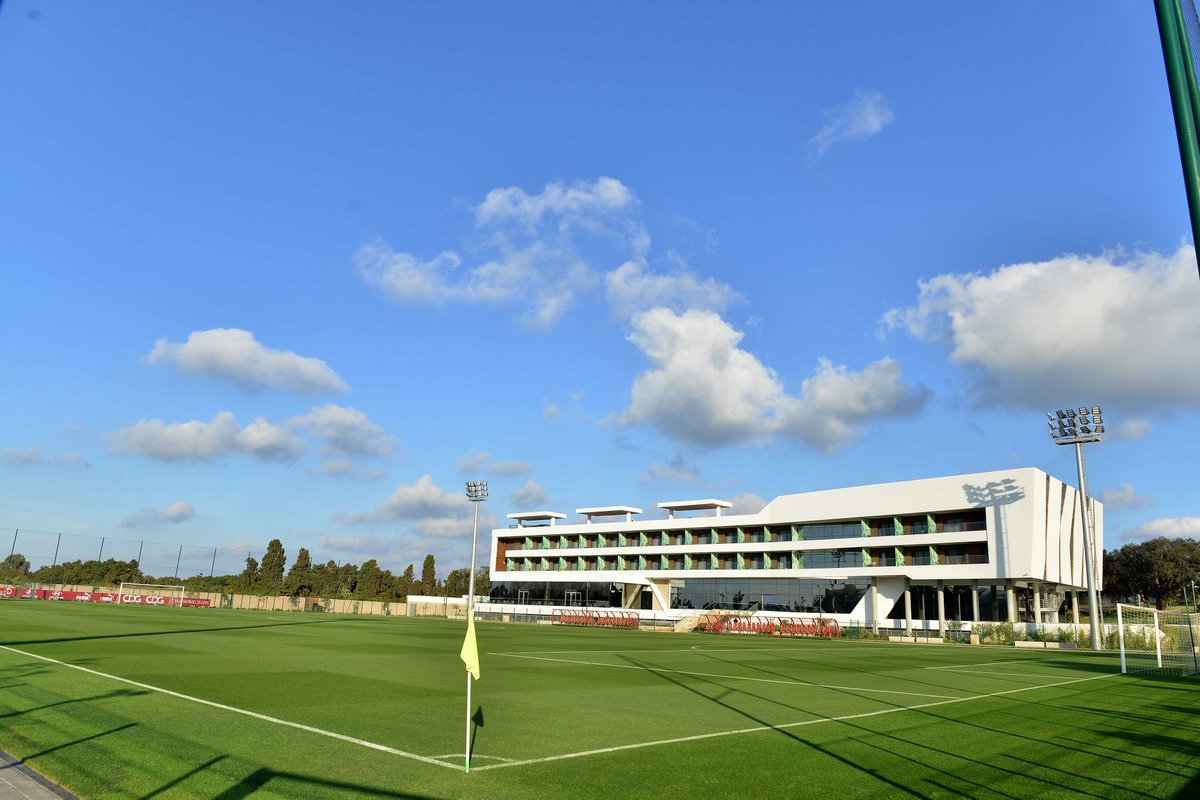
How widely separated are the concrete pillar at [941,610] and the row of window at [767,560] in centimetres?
237

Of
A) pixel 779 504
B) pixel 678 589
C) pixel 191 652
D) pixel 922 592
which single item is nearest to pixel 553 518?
pixel 678 589

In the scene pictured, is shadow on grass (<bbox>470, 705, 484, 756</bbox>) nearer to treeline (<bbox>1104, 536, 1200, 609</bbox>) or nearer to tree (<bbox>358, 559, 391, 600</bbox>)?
tree (<bbox>358, 559, 391, 600</bbox>)

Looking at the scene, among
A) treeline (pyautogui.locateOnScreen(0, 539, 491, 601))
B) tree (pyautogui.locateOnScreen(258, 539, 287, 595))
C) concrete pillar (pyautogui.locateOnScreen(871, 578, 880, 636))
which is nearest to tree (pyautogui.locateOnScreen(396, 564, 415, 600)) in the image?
treeline (pyautogui.locateOnScreen(0, 539, 491, 601))

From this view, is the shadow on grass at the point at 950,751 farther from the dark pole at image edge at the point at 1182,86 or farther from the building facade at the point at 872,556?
the building facade at the point at 872,556

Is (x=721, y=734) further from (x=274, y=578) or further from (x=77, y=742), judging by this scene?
(x=274, y=578)

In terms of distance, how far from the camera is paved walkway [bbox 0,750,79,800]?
721 centimetres

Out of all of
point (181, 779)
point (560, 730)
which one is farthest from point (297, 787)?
point (560, 730)

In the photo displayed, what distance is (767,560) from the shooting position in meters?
77.4

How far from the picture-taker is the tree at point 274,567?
100 metres

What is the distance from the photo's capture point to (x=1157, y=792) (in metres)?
8.95

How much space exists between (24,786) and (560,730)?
22.7 feet

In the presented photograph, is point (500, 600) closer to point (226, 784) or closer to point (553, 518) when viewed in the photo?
point (553, 518)

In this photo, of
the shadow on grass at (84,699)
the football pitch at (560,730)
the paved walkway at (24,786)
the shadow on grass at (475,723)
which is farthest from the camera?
the shadow on grass at (84,699)

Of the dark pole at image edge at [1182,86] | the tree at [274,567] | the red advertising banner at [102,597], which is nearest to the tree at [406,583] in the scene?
the tree at [274,567]
